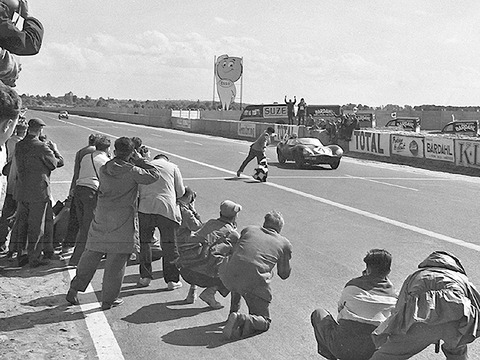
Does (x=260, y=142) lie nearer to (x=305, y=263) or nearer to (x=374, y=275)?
(x=305, y=263)

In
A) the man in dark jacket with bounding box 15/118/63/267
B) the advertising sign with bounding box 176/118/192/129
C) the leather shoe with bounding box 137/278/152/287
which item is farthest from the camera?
the advertising sign with bounding box 176/118/192/129

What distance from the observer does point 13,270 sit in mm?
8156

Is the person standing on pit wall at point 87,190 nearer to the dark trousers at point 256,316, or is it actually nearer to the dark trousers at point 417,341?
the dark trousers at point 256,316

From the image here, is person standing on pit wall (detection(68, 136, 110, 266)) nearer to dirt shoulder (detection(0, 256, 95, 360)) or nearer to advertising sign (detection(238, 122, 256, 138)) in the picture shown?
dirt shoulder (detection(0, 256, 95, 360))

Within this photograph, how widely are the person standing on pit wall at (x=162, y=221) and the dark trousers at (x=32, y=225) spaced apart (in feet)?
4.87

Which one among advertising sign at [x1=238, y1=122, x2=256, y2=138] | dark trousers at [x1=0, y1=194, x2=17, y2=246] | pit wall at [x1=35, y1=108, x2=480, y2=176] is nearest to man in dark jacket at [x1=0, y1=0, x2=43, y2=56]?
dark trousers at [x1=0, y1=194, x2=17, y2=246]

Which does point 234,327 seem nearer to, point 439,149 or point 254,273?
point 254,273

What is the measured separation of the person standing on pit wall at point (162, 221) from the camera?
7492 mm

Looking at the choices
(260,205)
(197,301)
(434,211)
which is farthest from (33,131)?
(434,211)

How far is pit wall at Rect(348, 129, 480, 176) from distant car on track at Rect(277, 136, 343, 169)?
4.73 metres

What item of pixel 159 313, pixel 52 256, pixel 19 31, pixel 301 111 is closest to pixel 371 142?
pixel 301 111

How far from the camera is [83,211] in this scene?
838 cm

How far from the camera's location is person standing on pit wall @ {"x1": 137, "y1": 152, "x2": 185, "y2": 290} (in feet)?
24.6

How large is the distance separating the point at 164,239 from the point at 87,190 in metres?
1.46
